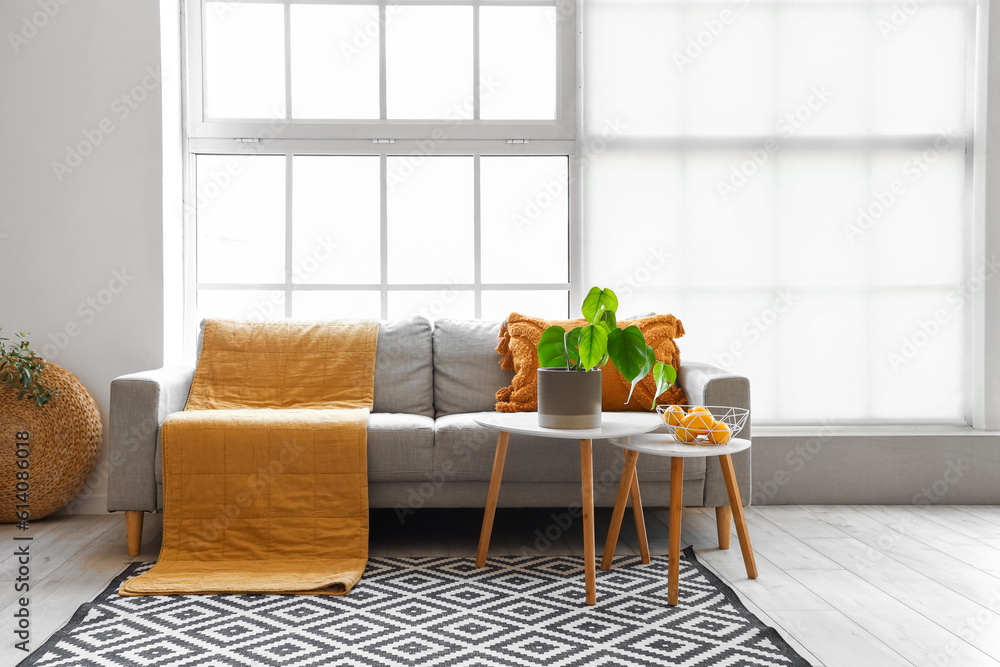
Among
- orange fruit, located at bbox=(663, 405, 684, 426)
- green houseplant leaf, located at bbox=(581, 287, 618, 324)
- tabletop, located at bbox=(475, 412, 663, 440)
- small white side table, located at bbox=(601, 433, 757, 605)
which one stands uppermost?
green houseplant leaf, located at bbox=(581, 287, 618, 324)

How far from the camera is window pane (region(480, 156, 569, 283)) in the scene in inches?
140

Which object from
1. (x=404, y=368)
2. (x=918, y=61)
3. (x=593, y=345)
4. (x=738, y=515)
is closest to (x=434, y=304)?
(x=404, y=368)

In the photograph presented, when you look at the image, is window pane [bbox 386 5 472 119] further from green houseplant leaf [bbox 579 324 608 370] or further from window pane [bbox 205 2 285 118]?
green houseplant leaf [bbox 579 324 608 370]

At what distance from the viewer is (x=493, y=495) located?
239 centimetres

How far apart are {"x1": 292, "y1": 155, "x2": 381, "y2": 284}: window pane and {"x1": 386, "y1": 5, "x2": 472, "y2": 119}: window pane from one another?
12.4 inches

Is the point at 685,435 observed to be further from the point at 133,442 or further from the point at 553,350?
the point at 133,442

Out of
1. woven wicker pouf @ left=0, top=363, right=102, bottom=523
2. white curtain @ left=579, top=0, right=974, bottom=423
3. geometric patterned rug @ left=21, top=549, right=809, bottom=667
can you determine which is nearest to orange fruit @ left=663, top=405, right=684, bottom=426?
geometric patterned rug @ left=21, top=549, right=809, bottom=667

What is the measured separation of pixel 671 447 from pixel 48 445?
236 centimetres

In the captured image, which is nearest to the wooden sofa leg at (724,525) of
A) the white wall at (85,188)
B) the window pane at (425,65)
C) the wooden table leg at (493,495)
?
the wooden table leg at (493,495)

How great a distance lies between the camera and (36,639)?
1836 mm

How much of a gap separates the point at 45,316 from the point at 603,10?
2.77 metres

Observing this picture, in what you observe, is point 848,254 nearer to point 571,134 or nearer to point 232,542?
point 571,134

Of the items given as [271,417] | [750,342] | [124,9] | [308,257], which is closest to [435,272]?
[308,257]

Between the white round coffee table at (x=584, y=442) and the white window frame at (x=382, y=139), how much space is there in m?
1.27
